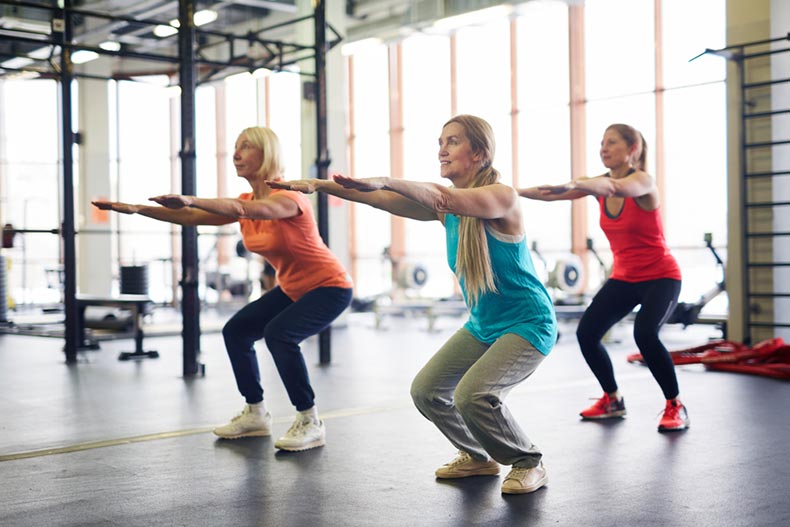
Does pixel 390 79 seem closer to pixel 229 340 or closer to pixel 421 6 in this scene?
pixel 421 6

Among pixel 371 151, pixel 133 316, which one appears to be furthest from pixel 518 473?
pixel 371 151

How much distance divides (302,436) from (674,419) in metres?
1.55

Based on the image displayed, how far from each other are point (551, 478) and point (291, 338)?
108cm

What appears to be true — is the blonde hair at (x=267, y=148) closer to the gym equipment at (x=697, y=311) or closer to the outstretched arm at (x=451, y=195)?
the outstretched arm at (x=451, y=195)

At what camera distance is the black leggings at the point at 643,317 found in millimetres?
3791

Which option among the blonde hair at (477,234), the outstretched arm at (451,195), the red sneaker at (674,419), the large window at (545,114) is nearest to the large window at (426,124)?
the large window at (545,114)

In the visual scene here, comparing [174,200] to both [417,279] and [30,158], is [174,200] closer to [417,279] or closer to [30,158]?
[417,279]

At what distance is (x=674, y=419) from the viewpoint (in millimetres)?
3783

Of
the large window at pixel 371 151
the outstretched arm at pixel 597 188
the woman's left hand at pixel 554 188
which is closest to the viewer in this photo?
the woman's left hand at pixel 554 188

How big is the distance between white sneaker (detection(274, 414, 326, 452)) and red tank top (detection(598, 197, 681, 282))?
146 centimetres

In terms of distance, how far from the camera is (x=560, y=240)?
11891 mm

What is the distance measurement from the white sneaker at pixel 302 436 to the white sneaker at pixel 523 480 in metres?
0.95

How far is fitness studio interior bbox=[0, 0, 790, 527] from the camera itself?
273cm

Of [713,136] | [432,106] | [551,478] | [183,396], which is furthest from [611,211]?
[432,106]
